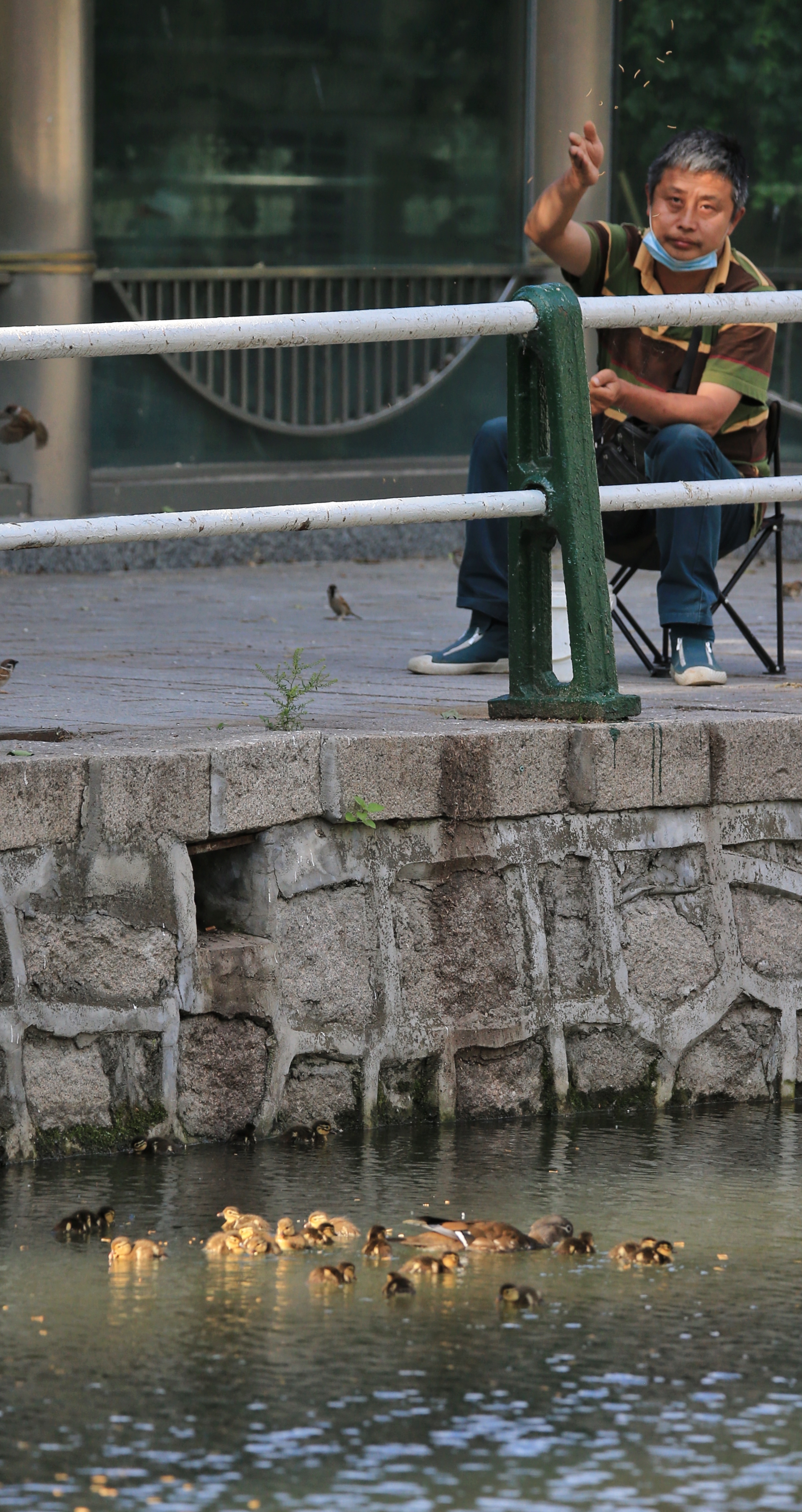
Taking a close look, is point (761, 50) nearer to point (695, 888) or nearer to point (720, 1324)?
point (695, 888)

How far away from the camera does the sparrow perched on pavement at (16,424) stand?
934 cm

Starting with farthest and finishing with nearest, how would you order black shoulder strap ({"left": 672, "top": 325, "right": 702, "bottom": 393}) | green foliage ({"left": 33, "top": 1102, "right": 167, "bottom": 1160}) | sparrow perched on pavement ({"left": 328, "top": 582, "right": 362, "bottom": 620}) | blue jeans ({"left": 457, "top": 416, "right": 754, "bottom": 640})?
sparrow perched on pavement ({"left": 328, "top": 582, "right": 362, "bottom": 620}), black shoulder strap ({"left": 672, "top": 325, "right": 702, "bottom": 393}), blue jeans ({"left": 457, "top": 416, "right": 754, "bottom": 640}), green foliage ({"left": 33, "top": 1102, "right": 167, "bottom": 1160})

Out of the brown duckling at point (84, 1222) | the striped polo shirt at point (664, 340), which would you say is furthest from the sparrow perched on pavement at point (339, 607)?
the brown duckling at point (84, 1222)

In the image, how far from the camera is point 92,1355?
3.36 m

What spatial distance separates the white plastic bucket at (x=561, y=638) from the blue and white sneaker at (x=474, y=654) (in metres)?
0.21

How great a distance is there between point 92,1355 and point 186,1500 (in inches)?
19.7

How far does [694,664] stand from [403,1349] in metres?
2.82

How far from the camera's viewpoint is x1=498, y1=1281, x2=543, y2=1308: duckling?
361 cm

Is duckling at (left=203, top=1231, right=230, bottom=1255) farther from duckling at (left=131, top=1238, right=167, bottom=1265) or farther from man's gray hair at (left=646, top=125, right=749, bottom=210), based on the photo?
man's gray hair at (left=646, top=125, right=749, bottom=210)

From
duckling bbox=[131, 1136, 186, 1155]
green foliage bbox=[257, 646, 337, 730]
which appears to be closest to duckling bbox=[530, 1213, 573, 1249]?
duckling bbox=[131, 1136, 186, 1155]

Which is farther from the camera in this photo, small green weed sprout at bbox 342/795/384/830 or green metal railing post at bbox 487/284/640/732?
green metal railing post at bbox 487/284/640/732

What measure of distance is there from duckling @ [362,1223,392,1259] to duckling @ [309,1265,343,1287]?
0.45ft

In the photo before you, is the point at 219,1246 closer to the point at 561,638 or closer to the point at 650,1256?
the point at 650,1256

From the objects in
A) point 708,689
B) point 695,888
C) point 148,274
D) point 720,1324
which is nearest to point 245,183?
point 148,274
